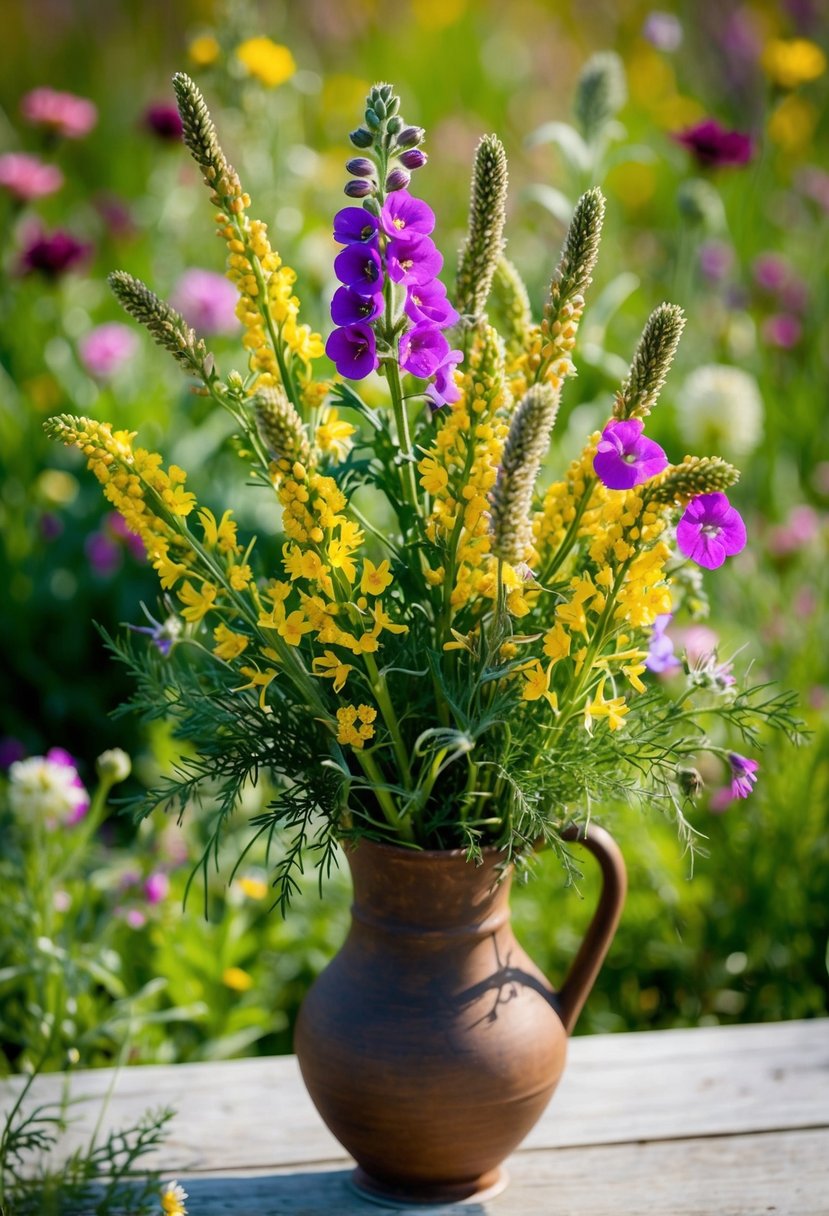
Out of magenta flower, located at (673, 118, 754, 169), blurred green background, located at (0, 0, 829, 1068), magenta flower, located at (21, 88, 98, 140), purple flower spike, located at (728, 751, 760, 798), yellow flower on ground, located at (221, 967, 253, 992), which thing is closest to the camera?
purple flower spike, located at (728, 751, 760, 798)

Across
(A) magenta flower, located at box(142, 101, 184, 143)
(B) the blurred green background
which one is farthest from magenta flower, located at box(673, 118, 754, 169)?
(A) magenta flower, located at box(142, 101, 184, 143)

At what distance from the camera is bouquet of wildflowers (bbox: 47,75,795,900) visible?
3.35ft

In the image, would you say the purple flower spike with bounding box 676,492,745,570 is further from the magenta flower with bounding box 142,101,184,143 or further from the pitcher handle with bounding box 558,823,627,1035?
the magenta flower with bounding box 142,101,184,143

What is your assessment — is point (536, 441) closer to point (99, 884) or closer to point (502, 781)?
point (502, 781)

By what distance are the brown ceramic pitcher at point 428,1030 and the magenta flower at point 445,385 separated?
37 cm

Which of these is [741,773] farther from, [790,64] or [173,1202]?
[790,64]

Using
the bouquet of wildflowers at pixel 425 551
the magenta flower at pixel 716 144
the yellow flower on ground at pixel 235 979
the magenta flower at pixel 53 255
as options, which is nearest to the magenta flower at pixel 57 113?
the magenta flower at pixel 53 255

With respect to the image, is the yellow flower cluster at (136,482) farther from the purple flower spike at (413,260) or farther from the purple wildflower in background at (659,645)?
the purple wildflower in background at (659,645)

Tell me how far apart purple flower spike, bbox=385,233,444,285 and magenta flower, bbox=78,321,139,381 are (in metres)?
1.99

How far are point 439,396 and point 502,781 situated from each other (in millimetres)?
321

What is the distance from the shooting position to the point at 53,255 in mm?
2826

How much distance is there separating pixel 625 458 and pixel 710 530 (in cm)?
10

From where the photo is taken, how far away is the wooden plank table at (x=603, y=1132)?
4.19 ft

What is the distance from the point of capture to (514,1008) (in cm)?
121
